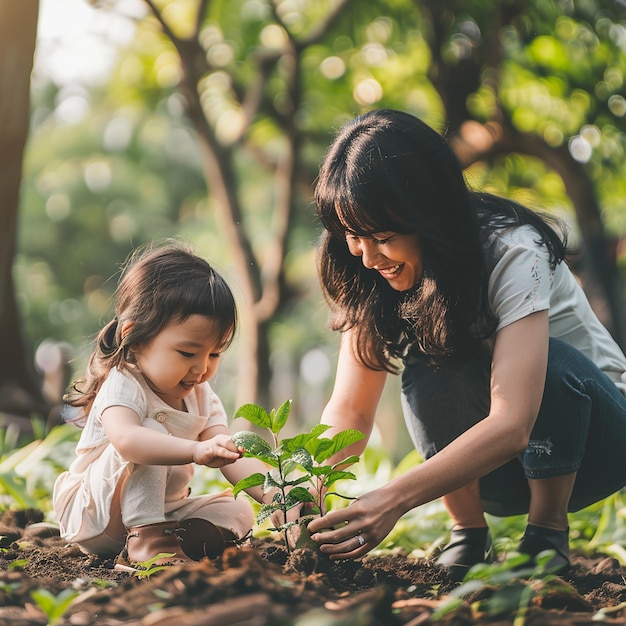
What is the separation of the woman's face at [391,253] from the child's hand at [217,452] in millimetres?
540

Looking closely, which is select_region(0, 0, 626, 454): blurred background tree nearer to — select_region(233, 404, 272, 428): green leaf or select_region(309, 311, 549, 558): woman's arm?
select_region(233, 404, 272, 428): green leaf

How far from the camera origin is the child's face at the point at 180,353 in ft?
6.69

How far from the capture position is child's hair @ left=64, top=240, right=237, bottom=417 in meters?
2.05

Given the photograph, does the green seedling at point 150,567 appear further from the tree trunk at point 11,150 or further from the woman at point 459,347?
the tree trunk at point 11,150

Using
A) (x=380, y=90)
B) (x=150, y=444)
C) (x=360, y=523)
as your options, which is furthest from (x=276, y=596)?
(x=380, y=90)

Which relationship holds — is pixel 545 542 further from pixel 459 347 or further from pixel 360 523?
pixel 360 523

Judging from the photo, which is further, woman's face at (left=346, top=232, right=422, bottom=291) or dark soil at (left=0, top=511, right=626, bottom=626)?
woman's face at (left=346, top=232, right=422, bottom=291)

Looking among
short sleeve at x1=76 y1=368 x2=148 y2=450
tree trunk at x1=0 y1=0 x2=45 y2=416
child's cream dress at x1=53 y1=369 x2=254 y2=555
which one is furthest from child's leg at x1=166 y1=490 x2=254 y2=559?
tree trunk at x1=0 y1=0 x2=45 y2=416

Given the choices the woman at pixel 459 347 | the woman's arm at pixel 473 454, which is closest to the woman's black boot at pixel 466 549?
the woman at pixel 459 347

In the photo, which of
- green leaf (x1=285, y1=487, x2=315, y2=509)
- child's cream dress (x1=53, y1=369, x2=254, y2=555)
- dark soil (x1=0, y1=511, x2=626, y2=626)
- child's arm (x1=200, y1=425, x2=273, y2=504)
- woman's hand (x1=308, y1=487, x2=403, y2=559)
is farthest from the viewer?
child's arm (x1=200, y1=425, x2=273, y2=504)

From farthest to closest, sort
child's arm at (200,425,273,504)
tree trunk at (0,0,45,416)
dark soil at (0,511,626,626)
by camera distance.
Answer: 1. tree trunk at (0,0,45,416)
2. child's arm at (200,425,273,504)
3. dark soil at (0,511,626,626)

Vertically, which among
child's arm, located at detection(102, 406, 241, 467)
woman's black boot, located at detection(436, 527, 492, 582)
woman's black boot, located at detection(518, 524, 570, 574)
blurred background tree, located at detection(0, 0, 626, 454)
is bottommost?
woman's black boot, located at detection(436, 527, 492, 582)

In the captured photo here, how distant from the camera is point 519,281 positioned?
1979 millimetres

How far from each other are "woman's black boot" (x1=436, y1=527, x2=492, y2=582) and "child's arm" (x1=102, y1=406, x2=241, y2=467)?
2.49 ft
